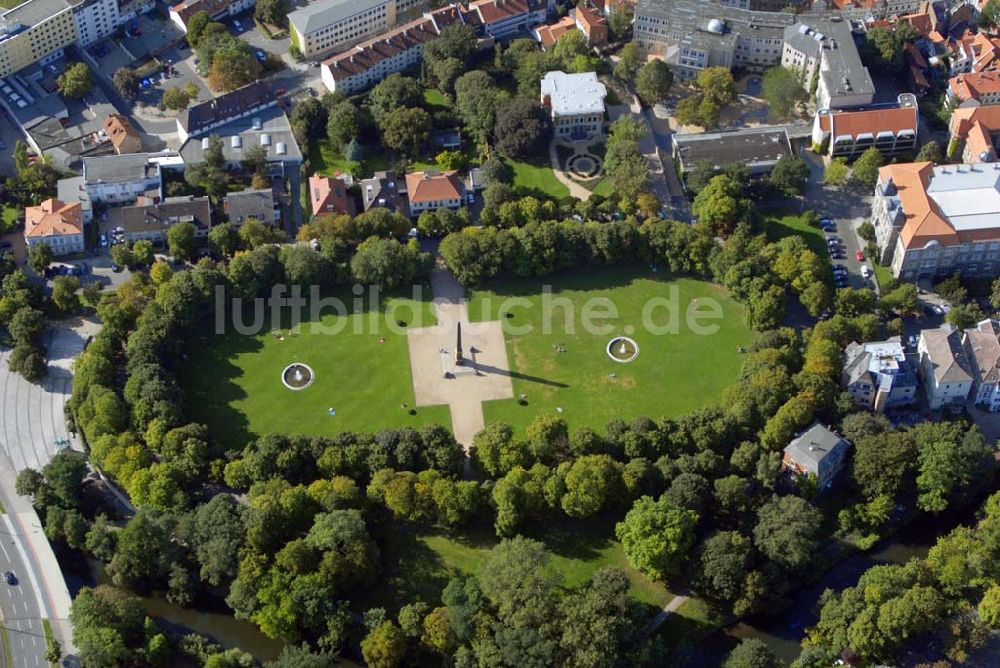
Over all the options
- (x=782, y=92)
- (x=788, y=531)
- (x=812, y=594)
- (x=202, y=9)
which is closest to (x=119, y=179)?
(x=202, y=9)

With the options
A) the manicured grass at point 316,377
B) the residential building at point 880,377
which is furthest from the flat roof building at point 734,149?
the manicured grass at point 316,377

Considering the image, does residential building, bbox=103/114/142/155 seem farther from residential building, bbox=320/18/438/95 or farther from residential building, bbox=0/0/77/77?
residential building, bbox=320/18/438/95

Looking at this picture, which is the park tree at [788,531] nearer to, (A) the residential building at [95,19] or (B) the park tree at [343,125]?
(B) the park tree at [343,125]

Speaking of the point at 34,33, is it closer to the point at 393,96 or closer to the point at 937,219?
the point at 393,96

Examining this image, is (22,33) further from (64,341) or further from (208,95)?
(64,341)

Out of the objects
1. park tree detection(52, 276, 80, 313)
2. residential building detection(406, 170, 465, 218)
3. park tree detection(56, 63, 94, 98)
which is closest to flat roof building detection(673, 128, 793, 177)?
residential building detection(406, 170, 465, 218)
